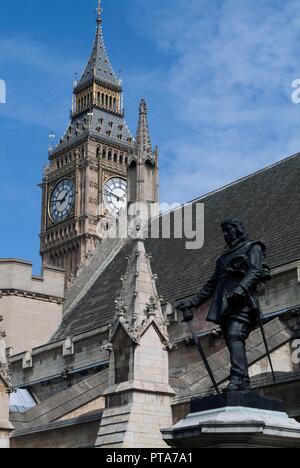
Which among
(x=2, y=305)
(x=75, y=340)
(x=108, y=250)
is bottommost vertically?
(x=75, y=340)

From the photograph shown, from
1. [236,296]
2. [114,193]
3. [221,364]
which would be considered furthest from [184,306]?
[114,193]

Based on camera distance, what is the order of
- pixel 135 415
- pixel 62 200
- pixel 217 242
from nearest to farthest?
pixel 135 415 < pixel 217 242 < pixel 62 200

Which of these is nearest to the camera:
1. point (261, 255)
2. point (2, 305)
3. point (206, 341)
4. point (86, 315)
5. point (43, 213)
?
point (261, 255)

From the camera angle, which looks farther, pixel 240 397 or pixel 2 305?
pixel 2 305

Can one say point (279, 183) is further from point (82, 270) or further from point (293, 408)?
point (293, 408)

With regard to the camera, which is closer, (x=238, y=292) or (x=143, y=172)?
(x=238, y=292)

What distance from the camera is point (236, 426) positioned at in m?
8.79

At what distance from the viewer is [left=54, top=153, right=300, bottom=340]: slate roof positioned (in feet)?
82.3

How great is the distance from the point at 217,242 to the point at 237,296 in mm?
18047

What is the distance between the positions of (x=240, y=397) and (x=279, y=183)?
792 inches

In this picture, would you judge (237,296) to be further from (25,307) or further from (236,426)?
(25,307)

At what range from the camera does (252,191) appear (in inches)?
1179
